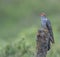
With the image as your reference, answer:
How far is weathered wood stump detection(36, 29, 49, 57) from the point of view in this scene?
8133mm

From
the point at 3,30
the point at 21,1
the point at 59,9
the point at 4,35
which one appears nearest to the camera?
the point at 4,35

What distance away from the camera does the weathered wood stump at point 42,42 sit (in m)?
8.13

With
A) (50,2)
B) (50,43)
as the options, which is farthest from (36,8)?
(50,43)

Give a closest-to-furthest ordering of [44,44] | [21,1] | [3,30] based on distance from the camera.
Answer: [44,44]
[3,30]
[21,1]

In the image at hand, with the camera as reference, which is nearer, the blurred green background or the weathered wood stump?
the weathered wood stump

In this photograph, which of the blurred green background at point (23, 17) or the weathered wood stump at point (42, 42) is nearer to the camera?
the weathered wood stump at point (42, 42)

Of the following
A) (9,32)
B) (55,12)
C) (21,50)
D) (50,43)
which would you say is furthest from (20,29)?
(50,43)

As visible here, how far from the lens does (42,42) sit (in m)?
8.13

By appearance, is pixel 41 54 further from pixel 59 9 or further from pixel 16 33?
pixel 59 9

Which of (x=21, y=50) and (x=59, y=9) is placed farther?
(x=59, y=9)

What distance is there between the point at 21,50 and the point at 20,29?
6660mm

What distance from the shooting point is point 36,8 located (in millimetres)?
19234

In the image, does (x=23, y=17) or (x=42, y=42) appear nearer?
(x=42, y=42)

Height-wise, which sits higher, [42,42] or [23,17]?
[23,17]
